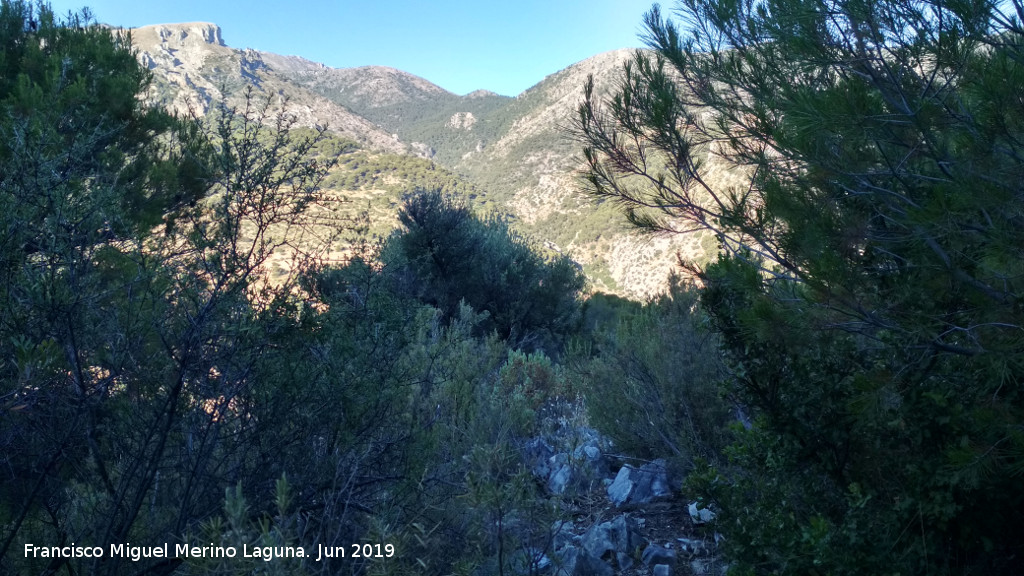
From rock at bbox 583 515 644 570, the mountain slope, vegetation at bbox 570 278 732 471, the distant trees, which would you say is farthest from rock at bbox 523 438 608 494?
the mountain slope

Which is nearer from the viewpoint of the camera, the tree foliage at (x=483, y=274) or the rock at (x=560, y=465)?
the rock at (x=560, y=465)

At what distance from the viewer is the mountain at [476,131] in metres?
31.6

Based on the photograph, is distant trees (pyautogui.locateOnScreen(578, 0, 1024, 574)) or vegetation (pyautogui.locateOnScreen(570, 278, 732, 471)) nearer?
distant trees (pyautogui.locateOnScreen(578, 0, 1024, 574))

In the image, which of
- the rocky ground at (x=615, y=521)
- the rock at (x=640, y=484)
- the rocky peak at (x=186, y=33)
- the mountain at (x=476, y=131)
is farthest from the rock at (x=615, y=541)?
the rocky peak at (x=186, y=33)

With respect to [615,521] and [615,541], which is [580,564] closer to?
[615,541]

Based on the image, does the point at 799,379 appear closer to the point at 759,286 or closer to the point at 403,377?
the point at 759,286

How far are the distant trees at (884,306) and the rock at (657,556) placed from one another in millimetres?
539

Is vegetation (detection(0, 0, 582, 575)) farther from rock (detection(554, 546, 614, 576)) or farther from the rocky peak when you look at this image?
the rocky peak

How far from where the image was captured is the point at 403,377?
2.88 m

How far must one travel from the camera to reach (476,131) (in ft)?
274

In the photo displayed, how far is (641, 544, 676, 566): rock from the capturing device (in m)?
3.03

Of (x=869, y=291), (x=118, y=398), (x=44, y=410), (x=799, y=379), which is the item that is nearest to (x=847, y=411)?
(x=799, y=379)

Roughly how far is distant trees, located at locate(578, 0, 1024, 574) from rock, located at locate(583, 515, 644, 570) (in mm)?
711

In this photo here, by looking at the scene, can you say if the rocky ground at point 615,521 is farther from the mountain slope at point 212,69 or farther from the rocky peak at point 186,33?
→ the rocky peak at point 186,33
